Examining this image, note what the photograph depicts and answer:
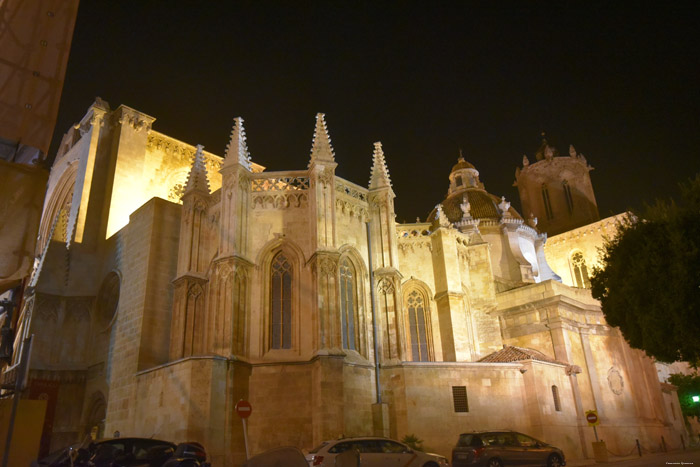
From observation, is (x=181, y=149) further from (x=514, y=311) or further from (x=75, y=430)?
(x=514, y=311)

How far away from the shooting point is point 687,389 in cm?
3916

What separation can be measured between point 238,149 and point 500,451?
13.6 m

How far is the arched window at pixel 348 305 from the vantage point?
768 inches

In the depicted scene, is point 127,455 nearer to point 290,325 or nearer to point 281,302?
point 290,325

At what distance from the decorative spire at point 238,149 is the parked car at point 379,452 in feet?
36.7

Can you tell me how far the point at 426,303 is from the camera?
25.1 meters

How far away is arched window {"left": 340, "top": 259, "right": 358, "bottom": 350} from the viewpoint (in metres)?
19.5

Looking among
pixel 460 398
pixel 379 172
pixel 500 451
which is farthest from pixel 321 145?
pixel 500 451

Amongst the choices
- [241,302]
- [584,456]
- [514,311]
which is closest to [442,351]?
[514,311]

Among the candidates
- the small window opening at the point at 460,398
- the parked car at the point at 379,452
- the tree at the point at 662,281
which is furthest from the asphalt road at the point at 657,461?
the parked car at the point at 379,452

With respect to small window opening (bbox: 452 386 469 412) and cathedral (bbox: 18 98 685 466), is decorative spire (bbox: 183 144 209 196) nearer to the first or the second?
Result: cathedral (bbox: 18 98 685 466)

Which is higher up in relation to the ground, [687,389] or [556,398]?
[687,389]

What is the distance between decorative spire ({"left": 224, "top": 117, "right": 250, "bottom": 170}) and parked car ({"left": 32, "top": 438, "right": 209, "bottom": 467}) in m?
11.2

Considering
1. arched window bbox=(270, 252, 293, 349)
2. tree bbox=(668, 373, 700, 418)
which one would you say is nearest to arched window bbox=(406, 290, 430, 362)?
arched window bbox=(270, 252, 293, 349)
